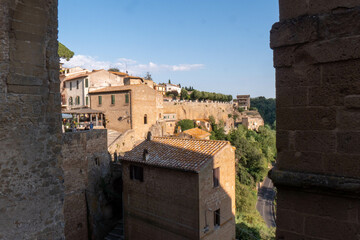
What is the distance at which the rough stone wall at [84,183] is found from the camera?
1245 cm

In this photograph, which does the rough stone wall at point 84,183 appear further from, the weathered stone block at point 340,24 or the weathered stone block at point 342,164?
the weathered stone block at point 340,24

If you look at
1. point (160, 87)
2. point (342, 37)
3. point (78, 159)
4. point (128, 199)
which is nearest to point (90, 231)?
point (128, 199)

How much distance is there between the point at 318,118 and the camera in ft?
7.59

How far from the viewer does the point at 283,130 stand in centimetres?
250

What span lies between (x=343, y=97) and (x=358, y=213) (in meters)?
1.03

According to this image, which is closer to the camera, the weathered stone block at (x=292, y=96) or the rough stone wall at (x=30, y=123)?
the weathered stone block at (x=292, y=96)

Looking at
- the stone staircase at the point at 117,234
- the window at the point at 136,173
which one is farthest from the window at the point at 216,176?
the stone staircase at the point at 117,234

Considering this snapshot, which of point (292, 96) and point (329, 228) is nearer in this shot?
point (329, 228)

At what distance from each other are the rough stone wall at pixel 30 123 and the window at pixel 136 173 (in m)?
8.05

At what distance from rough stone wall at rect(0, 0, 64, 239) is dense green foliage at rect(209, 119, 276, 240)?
10030 mm

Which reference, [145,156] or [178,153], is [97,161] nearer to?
[145,156]

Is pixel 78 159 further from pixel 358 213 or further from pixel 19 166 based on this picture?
pixel 358 213

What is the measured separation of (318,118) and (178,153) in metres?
10.1

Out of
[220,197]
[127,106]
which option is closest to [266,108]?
[127,106]
